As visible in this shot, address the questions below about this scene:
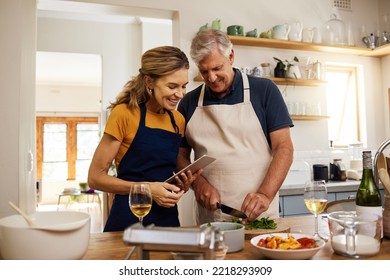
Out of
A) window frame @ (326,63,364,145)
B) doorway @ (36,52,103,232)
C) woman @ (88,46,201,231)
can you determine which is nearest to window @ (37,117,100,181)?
doorway @ (36,52,103,232)

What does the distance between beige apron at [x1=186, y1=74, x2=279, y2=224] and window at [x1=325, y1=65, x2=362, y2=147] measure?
255 centimetres

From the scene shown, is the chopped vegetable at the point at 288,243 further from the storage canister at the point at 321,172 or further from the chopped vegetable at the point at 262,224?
the storage canister at the point at 321,172

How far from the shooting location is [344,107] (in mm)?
4012

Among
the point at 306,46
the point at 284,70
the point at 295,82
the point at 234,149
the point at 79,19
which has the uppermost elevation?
the point at 79,19

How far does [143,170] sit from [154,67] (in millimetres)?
407

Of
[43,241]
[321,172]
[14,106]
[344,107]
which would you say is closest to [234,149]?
[43,241]

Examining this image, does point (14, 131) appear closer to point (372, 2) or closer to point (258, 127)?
point (258, 127)

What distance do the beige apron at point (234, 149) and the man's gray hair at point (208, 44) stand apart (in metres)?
0.24

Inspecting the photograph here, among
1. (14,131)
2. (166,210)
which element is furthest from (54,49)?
(166,210)

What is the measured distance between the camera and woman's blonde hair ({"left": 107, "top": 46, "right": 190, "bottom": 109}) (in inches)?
54.7

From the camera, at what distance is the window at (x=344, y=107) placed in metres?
3.96

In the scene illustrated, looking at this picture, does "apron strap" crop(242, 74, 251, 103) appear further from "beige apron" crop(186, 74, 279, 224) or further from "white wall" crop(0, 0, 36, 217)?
"white wall" crop(0, 0, 36, 217)

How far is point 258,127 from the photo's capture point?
1.67 m

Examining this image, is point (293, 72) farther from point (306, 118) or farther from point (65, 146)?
point (65, 146)
